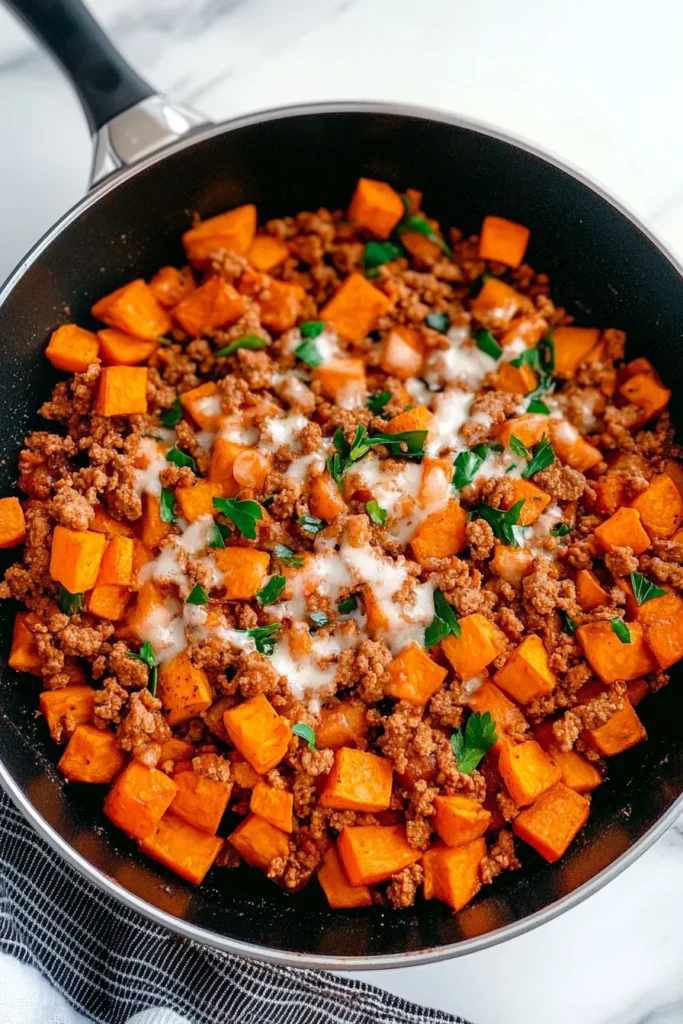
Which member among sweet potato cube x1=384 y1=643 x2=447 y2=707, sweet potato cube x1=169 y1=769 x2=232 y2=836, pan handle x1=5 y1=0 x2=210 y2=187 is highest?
pan handle x1=5 y1=0 x2=210 y2=187

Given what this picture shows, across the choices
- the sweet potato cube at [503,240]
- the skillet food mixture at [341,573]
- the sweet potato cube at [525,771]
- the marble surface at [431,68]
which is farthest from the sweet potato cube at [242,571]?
the marble surface at [431,68]

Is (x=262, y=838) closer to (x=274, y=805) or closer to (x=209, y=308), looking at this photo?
(x=274, y=805)

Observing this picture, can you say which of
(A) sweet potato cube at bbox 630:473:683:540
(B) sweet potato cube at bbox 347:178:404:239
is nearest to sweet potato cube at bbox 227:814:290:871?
(A) sweet potato cube at bbox 630:473:683:540

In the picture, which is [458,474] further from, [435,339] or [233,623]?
[233,623]

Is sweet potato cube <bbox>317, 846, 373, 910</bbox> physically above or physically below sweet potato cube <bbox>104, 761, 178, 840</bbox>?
below

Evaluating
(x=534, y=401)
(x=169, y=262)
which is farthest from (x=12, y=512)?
(x=534, y=401)

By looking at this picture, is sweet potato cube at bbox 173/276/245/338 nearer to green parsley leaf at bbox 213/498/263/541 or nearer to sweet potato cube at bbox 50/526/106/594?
green parsley leaf at bbox 213/498/263/541
